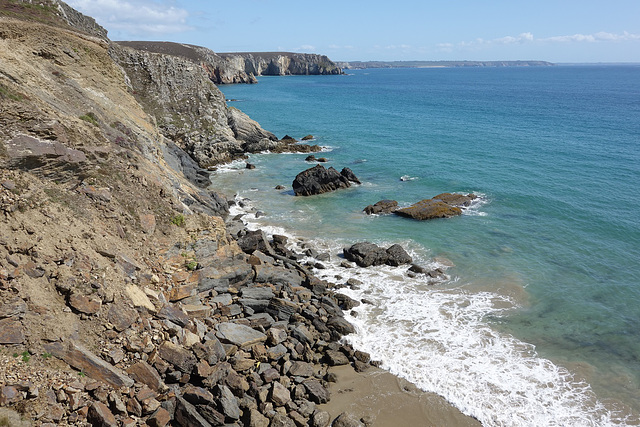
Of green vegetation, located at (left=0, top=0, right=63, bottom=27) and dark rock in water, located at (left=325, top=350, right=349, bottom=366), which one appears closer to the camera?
dark rock in water, located at (left=325, top=350, right=349, bottom=366)

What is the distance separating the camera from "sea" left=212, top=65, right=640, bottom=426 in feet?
57.2

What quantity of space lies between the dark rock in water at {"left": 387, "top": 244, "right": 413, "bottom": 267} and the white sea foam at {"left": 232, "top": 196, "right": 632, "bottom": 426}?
1.74 metres

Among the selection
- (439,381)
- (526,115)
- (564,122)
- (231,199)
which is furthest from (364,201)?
(526,115)

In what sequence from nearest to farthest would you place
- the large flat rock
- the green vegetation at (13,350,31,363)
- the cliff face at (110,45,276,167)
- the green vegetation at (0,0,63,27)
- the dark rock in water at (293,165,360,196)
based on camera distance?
the green vegetation at (13,350,31,363) → the large flat rock → the green vegetation at (0,0,63,27) → the dark rock in water at (293,165,360,196) → the cliff face at (110,45,276,167)

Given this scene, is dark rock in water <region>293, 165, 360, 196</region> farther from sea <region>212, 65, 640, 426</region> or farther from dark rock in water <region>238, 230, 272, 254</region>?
dark rock in water <region>238, 230, 272, 254</region>

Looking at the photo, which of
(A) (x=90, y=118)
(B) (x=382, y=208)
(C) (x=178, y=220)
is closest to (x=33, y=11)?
(A) (x=90, y=118)

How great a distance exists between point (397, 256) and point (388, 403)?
497 inches

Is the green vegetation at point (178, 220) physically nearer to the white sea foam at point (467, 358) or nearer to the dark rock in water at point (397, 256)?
the white sea foam at point (467, 358)

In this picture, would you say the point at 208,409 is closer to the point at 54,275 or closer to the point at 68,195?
the point at 54,275

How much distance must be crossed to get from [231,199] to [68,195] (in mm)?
21795

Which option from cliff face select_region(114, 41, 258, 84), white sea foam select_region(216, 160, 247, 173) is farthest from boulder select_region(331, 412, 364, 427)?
cliff face select_region(114, 41, 258, 84)

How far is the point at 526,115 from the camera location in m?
82.2

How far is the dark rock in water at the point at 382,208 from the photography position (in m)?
36.0

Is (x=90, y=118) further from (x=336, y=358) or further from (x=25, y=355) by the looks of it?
(x=336, y=358)
